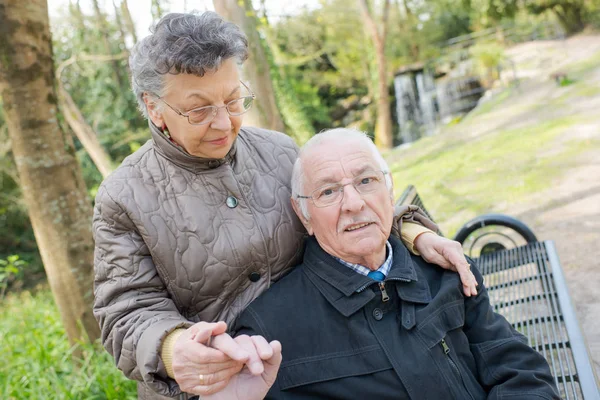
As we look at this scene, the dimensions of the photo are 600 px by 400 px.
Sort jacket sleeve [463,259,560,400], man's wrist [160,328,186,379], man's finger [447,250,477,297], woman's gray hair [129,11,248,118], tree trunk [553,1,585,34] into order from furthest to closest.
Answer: tree trunk [553,1,585,34], man's finger [447,250,477,297], jacket sleeve [463,259,560,400], woman's gray hair [129,11,248,118], man's wrist [160,328,186,379]

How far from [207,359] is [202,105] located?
2.91 feet

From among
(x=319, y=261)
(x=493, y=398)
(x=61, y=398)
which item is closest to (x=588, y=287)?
(x=493, y=398)

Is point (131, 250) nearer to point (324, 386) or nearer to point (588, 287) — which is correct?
point (324, 386)

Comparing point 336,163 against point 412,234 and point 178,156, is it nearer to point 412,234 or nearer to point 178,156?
point 412,234

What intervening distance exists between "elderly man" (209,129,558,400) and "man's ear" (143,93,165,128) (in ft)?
2.00

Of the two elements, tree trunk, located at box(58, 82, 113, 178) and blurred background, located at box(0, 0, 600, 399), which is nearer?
blurred background, located at box(0, 0, 600, 399)

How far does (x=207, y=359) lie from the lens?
Result: 1537 millimetres

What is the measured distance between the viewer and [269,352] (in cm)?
155

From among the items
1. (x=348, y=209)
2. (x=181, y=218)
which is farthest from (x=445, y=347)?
(x=181, y=218)

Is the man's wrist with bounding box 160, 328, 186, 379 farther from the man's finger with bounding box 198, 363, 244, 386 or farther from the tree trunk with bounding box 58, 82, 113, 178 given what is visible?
the tree trunk with bounding box 58, 82, 113, 178

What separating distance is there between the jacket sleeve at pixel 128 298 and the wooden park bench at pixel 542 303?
4.97 ft

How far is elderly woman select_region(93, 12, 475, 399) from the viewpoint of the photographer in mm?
1867

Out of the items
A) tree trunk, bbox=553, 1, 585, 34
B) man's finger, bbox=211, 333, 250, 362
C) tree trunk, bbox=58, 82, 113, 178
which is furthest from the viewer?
tree trunk, bbox=553, 1, 585, 34

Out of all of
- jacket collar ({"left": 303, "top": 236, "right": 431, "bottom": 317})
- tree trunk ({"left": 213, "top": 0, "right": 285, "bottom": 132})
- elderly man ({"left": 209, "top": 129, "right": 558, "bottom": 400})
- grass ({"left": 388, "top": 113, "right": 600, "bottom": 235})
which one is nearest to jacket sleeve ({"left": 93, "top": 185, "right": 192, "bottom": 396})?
elderly man ({"left": 209, "top": 129, "right": 558, "bottom": 400})
